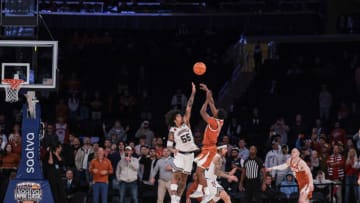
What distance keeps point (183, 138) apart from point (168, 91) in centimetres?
1554

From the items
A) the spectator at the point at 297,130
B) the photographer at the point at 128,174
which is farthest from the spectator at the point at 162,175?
the spectator at the point at 297,130

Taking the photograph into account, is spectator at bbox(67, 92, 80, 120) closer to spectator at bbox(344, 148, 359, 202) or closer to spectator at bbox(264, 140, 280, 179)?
spectator at bbox(264, 140, 280, 179)

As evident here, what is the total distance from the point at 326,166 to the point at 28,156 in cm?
815

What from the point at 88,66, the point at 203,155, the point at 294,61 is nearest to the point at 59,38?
the point at 88,66

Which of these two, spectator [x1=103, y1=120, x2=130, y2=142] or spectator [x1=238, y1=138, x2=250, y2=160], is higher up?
spectator [x1=103, y1=120, x2=130, y2=142]

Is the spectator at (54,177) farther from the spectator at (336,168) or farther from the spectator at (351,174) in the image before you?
the spectator at (351,174)

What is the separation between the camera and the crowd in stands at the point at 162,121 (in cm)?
2697

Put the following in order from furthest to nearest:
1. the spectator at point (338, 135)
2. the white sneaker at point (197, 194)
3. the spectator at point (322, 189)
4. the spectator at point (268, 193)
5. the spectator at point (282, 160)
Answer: the spectator at point (338, 135) → the spectator at point (282, 160) → the spectator at point (322, 189) → the spectator at point (268, 193) → the white sneaker at point (197, 194)

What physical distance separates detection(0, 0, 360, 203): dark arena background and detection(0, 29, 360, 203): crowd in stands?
44mm

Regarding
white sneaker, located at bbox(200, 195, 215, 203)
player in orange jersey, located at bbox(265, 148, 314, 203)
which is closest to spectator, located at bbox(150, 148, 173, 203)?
player in orange jersey, located at bbox(265, 148, 314, 203)

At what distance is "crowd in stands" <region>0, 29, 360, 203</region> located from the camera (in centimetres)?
2697

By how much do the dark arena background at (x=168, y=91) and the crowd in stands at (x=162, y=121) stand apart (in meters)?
0.04

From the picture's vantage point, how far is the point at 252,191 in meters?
26.3

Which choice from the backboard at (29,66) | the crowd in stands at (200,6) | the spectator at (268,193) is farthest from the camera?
the crowd in stands at (200,6)
